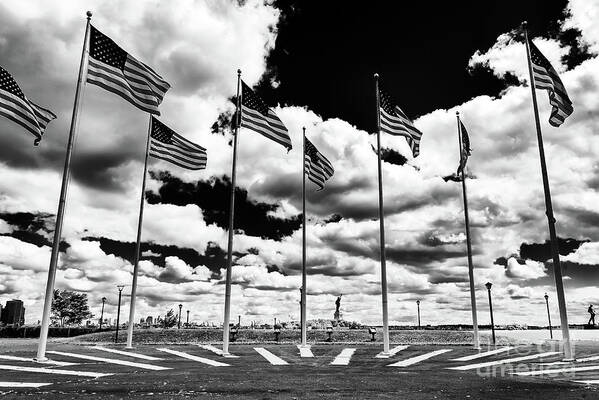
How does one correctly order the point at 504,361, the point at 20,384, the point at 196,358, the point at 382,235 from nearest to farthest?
the point at 20,384
the point at 504,361
the point at 196,358
the point at 382,235

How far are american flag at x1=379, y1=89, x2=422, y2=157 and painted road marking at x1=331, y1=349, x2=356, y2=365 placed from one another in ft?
31.5

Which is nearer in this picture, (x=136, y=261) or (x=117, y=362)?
(x=117, y=362)

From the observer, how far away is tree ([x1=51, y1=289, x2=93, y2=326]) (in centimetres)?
9358

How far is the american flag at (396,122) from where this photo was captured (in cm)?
2197

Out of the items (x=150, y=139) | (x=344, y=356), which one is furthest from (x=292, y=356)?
(x=150, y=139)

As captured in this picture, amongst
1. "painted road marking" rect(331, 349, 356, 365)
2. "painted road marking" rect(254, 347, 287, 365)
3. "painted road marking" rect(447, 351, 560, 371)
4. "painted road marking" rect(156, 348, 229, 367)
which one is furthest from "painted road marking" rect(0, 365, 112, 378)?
"painted road marking" rect(447, 351, 560, 371)

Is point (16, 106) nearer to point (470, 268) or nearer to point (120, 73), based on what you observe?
point (120, 73)

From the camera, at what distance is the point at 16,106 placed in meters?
16.5

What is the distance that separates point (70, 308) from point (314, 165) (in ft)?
298

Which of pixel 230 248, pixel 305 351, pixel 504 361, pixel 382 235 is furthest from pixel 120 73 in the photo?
pixel 504 361

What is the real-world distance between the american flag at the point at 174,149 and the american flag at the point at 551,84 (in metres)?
15.1

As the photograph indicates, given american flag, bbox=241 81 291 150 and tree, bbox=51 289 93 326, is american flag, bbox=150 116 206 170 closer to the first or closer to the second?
american flag, bbox=241 81 291 150

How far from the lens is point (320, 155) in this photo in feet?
85.1

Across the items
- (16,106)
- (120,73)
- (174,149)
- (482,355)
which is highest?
(120,73)
